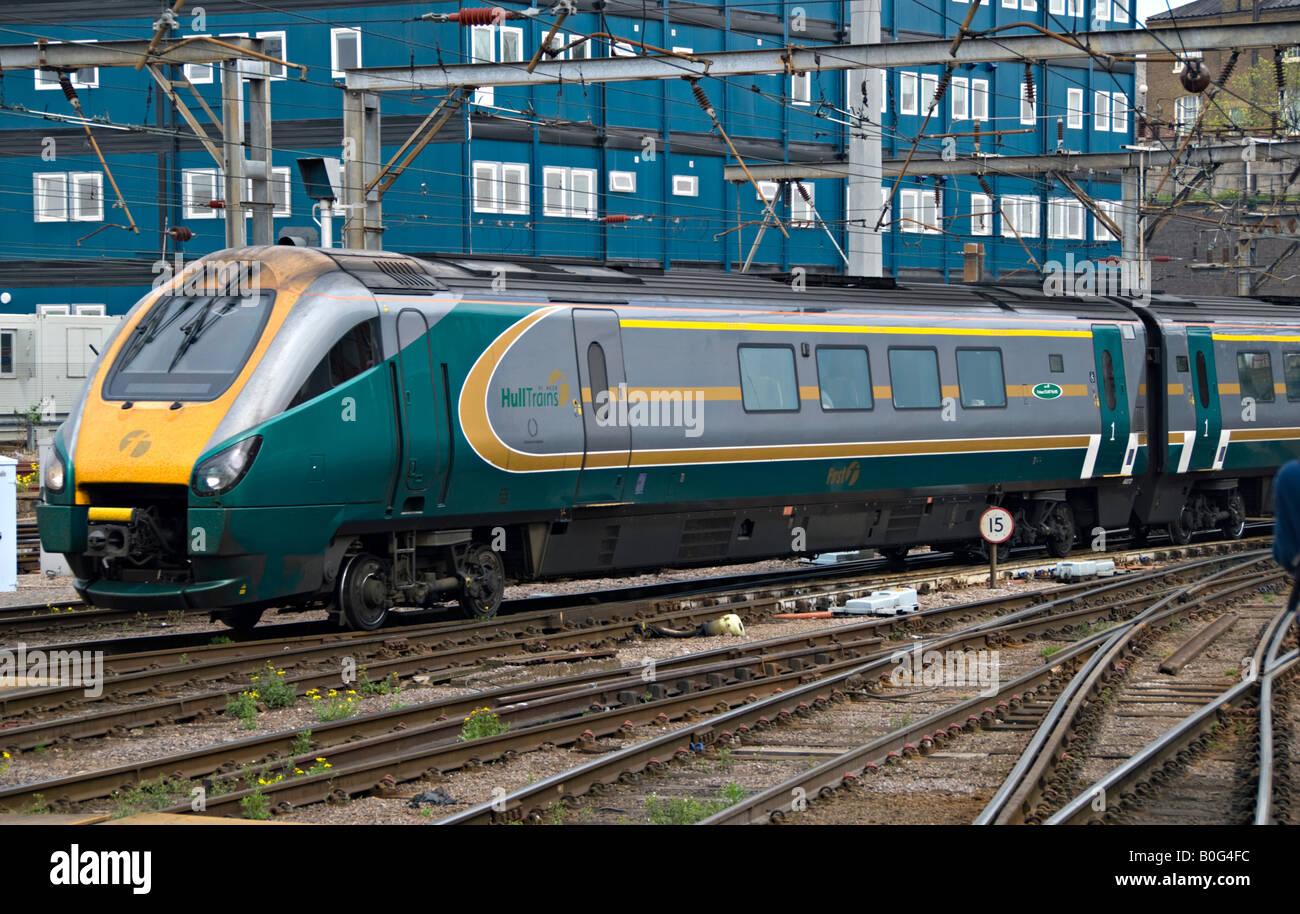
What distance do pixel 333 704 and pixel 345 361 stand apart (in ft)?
11.8

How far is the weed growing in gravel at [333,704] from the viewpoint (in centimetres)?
1126

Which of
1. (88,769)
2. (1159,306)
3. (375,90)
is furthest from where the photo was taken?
(1159,306)

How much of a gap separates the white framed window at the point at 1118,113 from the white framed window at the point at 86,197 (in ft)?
110

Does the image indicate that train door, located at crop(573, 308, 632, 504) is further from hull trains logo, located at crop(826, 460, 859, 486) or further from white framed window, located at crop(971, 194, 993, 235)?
white framed window, located at crop(971, 194, 993, 235)

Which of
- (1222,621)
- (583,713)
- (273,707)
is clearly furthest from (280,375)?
(1222,621)

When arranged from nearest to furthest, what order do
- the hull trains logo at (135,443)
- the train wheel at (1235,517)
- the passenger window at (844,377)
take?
the hull trains logo at (135,443), the passenger window at (844,377), the train wheel at (1235,517)

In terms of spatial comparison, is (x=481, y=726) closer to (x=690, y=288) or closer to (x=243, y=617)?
(x=243, y=617)

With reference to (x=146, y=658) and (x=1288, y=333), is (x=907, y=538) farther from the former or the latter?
(x=146, y=658)

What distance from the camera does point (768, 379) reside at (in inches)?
722

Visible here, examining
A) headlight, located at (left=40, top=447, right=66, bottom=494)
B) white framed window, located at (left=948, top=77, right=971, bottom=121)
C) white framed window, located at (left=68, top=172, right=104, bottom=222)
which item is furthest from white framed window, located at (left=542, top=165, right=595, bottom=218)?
headlight, located at (left=40, top=447, right=66, bottom=494)

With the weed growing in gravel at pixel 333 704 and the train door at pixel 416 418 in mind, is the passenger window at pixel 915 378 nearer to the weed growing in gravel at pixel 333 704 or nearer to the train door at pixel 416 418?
the train door at pixel 416 418

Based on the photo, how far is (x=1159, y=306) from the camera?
24.1 meters

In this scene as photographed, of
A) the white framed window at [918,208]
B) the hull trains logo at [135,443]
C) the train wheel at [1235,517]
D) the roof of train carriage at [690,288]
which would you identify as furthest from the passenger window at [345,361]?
the white framed window at [918,208]

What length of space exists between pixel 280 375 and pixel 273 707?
3.08 m
